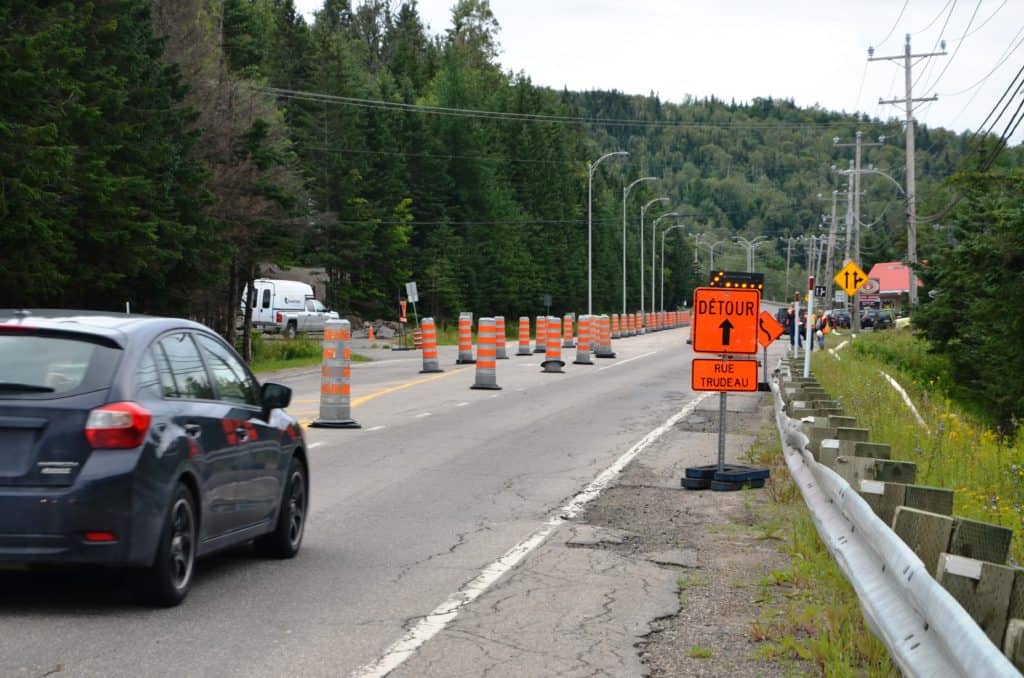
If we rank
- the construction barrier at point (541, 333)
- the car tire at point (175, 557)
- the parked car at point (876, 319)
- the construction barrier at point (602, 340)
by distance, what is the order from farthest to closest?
the parked car at point (876, 319) → the construction barrier at point (602, 340) → the construction barrier at point (541, 333) → the car tire at point (175, 557)

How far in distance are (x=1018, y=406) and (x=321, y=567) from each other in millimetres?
20872

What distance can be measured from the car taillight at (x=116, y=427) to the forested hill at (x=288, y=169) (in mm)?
22025

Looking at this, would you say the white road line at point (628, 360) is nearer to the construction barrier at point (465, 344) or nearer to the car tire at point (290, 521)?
the construction barrier at point (465, 344)

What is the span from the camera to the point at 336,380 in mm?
20188

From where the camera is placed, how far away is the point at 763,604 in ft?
27.9

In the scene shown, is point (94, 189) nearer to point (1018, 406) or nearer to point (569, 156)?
point (1018, 406)

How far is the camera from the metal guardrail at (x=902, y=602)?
4.17 meters

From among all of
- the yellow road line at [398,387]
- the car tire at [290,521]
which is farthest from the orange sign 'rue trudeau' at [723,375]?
the yellow road line at [398,387]

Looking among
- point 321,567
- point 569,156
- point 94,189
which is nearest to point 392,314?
point 569,156

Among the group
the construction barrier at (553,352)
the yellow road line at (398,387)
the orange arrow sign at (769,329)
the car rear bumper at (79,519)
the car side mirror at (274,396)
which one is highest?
the car side mirror at (274,396)

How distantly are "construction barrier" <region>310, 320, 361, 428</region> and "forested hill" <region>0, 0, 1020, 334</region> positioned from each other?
1131 centimetres

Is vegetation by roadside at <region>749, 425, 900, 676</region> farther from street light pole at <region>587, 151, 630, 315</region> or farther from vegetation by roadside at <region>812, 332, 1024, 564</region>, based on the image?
street light pole at <region>587, 151, 630, 315</region>

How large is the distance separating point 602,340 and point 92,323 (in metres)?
40.6

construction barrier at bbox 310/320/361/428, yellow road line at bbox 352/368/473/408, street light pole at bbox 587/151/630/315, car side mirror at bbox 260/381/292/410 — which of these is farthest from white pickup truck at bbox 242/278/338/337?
car side mirror at bbox 260/381/292/410
